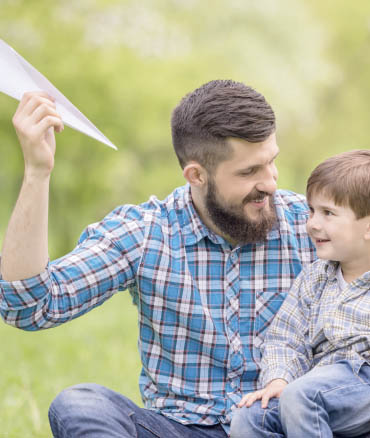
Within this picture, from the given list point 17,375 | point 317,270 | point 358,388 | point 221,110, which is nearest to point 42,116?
point 221,110

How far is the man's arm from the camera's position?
102 inches

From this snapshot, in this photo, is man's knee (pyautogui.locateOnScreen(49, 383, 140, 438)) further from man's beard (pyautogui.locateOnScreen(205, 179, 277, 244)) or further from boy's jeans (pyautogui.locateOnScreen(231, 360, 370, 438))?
man's beard (pyautogui.locateOnScreen(205, 179, 277, 244))

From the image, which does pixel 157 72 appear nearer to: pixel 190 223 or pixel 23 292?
pixel 190 223

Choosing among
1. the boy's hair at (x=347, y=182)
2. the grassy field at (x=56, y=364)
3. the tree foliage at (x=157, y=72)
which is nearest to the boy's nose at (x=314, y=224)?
the boy's hair at (x=347, y=182)

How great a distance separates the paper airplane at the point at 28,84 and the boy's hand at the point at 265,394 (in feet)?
3.39

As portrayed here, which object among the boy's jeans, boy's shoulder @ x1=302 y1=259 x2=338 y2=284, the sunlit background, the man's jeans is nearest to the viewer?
the boy's jeans

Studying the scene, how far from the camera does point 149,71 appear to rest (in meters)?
14.1

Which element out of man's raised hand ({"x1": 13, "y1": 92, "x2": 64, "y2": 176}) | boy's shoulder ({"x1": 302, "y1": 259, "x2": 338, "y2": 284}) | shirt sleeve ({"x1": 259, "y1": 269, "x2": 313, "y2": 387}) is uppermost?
man's raised hand ({"x1": 13, "y1": 92, "x2": 64, "y2": 176})

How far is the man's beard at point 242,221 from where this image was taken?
3.11m

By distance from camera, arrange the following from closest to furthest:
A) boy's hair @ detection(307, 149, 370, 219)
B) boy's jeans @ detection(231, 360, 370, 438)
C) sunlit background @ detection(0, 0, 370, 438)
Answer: boy's jeans @ detection(231, 360, 370, 438)
boy's hair @ detection(307, 149, 370, 219)
sunlit background @ detection(0, 0, 370, 438)

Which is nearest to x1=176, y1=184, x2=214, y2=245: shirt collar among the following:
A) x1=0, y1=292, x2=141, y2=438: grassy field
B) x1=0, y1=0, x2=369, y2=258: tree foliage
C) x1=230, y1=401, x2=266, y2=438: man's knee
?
x1=230, y1=401, x2=266, y2=438: man's knee

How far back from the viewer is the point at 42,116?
8.55ft

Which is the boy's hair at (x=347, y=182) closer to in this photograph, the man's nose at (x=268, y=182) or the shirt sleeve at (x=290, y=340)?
the man's nose at (x=268, y=182)

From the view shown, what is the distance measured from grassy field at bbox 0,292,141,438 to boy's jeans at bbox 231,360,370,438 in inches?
84.1
